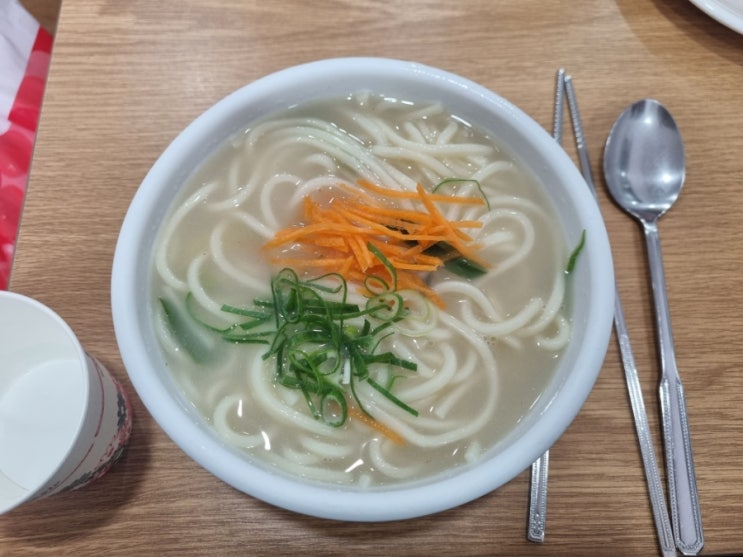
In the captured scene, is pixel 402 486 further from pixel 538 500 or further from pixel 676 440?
pixel 676 440

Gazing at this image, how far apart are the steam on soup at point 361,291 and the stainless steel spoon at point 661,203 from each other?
0.23 meters

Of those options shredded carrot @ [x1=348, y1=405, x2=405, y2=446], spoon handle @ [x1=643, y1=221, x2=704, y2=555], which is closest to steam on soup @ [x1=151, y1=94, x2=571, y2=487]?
shredded carrot @ [x1=348, y1=405, x2=405, y2=446]

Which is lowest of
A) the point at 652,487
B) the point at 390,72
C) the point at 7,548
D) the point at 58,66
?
the point at 7,548

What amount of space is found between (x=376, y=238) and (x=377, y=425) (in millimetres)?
293

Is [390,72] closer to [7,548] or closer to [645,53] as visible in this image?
[645,53]

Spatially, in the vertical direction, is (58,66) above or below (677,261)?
above

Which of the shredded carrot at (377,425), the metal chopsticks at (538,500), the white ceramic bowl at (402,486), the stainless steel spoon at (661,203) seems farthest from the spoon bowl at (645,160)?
the shredded carrot at (377,425)

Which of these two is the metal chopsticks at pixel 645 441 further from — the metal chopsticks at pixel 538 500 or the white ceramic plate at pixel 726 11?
the white ceramic plate at pixel 726 11

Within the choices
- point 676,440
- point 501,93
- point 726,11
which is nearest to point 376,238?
point 501,93

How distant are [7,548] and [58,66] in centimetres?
91

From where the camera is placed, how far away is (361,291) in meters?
0.93

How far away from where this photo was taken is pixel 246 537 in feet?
3.01

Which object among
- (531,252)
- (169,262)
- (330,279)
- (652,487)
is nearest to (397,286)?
(330,279)

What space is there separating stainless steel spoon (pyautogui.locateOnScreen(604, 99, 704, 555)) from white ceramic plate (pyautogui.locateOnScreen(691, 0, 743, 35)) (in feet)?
0.77
